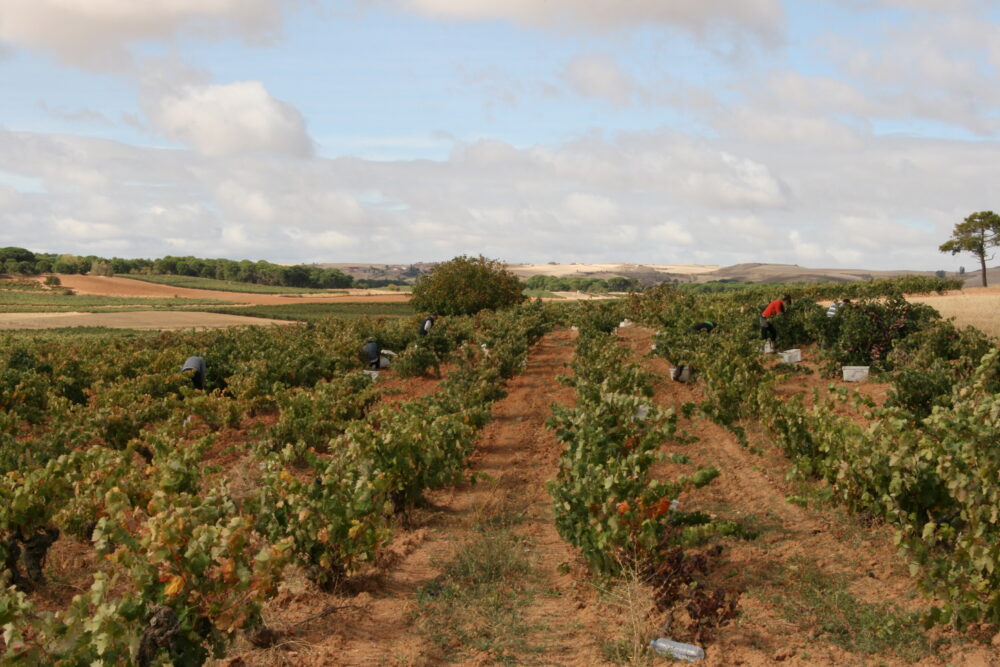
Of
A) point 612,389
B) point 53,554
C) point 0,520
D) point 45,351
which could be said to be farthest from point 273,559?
point 45,351

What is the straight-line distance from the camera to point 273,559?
5770 millimetres

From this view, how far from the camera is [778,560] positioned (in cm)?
752

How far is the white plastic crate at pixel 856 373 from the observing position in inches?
627

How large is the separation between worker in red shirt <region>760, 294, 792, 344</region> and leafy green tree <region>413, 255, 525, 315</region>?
2038cm

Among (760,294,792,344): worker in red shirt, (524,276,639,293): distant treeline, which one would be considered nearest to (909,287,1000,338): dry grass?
(760,294,792,344): worker in red shirt

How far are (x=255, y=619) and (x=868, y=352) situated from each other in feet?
48.7

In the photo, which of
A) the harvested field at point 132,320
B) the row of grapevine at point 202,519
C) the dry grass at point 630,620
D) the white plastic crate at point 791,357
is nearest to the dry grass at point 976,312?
the white plastic crate at point 791,357

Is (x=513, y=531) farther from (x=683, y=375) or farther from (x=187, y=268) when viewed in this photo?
(x=187, y=268)

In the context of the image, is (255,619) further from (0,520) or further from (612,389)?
(612,389)

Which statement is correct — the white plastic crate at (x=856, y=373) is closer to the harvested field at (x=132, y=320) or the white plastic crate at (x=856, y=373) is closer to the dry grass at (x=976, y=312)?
the dry grass at (x=976, y=312)

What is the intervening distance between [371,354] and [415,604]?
51.9ft

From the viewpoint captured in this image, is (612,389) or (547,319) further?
(547,319)

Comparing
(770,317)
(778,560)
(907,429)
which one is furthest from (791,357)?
(778,560)

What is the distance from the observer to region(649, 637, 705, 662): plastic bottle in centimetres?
564
